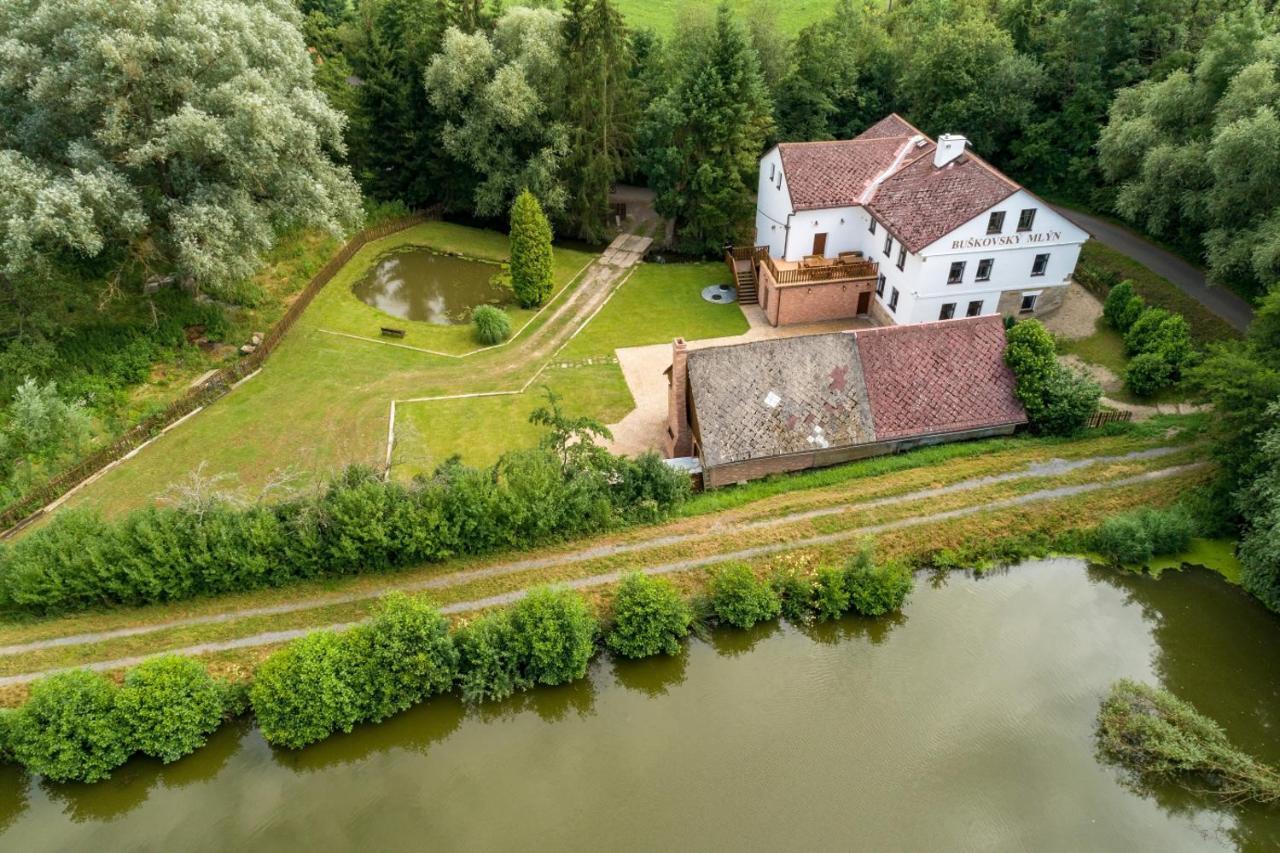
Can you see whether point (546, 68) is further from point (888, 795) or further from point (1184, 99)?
point (888, 795)

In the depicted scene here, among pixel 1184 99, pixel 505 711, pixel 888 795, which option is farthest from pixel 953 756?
pixel 1184 99

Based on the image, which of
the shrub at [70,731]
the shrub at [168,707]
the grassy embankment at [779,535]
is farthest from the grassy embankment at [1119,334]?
the shrub at [70,731]

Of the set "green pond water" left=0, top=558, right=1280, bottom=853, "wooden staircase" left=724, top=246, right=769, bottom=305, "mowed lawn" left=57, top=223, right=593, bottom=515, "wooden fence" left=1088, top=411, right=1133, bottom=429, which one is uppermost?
"wooden staircase" left=724, top=246, right=769, bottom=305

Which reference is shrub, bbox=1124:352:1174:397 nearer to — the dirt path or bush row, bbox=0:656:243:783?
the dirt path

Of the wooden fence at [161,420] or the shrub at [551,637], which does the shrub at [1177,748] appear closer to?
the shrub at [551,637]

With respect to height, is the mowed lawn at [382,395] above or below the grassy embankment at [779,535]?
above

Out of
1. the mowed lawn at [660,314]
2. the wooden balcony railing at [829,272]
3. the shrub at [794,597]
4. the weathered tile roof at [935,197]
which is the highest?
the weathered tile roof at [935,197]

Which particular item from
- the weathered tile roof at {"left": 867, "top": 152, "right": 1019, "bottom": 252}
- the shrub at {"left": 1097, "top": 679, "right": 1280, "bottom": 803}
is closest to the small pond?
the weathered tile roof at {"left": 867, "top": 152, "right": 1019, "bottom": 252}
